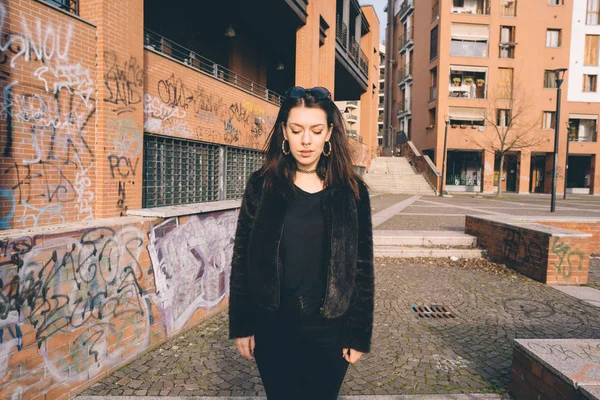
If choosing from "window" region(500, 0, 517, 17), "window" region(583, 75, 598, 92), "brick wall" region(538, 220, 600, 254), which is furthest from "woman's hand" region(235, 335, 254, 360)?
"window" region(583, 75, 598, 92)

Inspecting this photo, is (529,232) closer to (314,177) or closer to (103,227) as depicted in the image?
(314,177)

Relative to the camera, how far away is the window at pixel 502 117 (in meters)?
32.1

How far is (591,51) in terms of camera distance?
3431cm

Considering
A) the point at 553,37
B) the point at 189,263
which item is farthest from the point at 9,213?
the point at 553,37

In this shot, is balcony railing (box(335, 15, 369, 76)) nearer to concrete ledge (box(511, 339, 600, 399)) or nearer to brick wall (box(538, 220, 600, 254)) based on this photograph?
brick wall (box(538, 220, 600, 254))

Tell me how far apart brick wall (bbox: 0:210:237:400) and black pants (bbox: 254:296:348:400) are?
202cm

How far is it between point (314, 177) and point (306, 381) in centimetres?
104

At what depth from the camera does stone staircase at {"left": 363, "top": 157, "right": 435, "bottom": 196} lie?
28453 millimetres

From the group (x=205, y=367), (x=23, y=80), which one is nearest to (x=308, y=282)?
(x=205, y=367)

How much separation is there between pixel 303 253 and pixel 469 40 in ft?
122

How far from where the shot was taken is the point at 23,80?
4059 mm

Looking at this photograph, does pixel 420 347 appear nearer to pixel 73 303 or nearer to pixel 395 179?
pixel 73 303

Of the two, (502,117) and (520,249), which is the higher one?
(502,117)

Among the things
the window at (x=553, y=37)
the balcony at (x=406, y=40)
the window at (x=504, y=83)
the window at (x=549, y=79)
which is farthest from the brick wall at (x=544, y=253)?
the balcony at (x=406, y=40)
